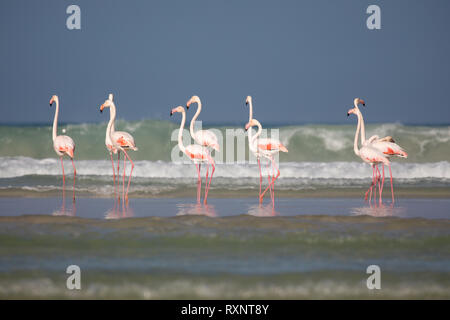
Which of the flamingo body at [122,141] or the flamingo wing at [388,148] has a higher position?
the flamingo body at [122,141]

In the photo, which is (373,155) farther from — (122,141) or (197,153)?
(122,141)

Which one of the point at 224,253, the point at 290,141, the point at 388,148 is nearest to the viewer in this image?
the point at 224,253

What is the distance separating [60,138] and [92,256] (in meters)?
4.80

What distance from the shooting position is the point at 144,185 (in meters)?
12.5

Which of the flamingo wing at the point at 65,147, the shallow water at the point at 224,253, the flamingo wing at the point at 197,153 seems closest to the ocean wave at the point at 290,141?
the flamingo wing at the point at 197,153

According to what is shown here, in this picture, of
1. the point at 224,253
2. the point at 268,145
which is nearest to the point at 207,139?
the point at 268,145

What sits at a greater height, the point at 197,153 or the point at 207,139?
the point at 207,139

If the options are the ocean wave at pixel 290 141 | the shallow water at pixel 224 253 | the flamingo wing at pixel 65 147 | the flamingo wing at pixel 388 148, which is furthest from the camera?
the ocean wave at pixel 290 141

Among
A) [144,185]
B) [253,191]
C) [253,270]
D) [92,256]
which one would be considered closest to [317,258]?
[253,270]

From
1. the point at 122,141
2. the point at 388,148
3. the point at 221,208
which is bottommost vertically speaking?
the point at 221,208

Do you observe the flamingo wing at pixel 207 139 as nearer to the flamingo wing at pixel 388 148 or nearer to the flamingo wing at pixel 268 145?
the flamingo wing at pixel 268 145

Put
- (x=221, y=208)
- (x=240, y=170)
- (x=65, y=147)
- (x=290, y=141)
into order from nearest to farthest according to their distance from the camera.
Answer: (x=221, y=208) → (x=65, y=147) → (x=240, y=170) → (x=290, y=141)

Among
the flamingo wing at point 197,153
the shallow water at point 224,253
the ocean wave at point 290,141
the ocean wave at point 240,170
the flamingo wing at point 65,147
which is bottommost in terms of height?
the shallow water at point 224,253
